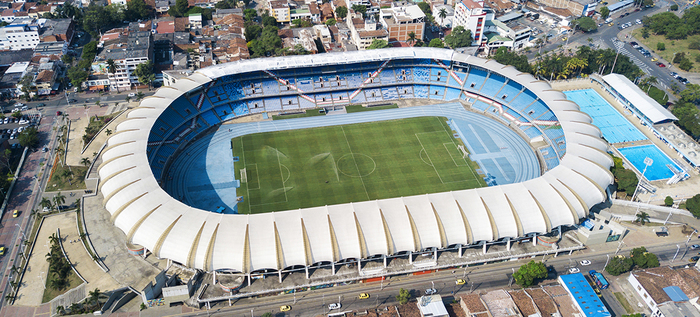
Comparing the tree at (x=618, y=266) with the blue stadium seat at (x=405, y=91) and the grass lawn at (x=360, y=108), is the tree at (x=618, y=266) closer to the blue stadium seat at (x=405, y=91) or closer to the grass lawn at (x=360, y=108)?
the grass lawn at (x=360, y=108)

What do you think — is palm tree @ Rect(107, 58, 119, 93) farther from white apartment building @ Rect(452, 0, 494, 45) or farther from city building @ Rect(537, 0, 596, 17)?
city building @ Rect(537, 0, 596, 17)

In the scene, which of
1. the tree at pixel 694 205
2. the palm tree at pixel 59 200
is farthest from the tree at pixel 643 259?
the palm tree at pixel 59 200

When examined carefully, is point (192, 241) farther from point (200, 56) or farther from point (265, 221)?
point (200, 56)

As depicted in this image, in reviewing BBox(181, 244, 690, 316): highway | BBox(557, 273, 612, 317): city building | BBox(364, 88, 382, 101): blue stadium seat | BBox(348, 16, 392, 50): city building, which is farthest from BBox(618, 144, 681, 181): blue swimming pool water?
BBox(348, 16, 392, 50): city building

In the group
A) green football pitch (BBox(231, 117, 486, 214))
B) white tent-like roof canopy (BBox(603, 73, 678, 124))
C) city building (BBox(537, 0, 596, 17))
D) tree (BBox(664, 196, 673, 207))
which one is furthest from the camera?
city building (BBox(537, 0, 596, 17))

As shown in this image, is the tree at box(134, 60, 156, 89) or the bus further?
the tree at box(134, 60, 156, 89)

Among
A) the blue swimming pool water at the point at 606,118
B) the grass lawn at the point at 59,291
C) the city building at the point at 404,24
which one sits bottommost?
the grass lawn at the point at 59,291
